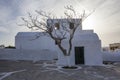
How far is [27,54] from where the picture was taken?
108 ft

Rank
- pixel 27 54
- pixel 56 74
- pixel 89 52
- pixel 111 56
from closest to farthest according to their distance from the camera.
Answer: pixel 56 74, pixel 89 52, pixel 111 56, pixel 27 54

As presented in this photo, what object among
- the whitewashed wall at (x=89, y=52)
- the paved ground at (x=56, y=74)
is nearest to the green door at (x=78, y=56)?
the whitewashed wall at (x=89, y=52)

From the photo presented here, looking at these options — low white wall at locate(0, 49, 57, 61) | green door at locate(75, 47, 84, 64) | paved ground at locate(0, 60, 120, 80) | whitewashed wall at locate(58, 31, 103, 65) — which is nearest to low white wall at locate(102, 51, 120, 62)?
whitewashed wall at locate(58, 31, 103, 65)

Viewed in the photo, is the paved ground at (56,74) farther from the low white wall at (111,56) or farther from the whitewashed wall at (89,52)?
the low white wall at (111,56)

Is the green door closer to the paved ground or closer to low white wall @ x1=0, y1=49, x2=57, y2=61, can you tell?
the paved ground

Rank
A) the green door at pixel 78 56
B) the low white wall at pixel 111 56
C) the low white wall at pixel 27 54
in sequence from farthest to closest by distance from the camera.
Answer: the low white wall at pixel 27 54 → the low white wall at pixel 111 56 → the green door at pixel 78 56

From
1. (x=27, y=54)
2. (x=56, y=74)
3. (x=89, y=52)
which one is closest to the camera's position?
(x=56, y=74)

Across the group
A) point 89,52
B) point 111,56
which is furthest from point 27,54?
point 111,56

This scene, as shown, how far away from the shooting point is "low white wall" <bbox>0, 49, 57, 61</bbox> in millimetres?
32344

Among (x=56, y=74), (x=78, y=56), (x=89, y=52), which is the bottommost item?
(x=56, y=74)

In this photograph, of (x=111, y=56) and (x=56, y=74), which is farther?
(x=111, y=56)

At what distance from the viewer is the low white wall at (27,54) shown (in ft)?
106

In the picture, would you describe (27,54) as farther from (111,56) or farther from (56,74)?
(56,74)

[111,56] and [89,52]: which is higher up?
[89,52]
